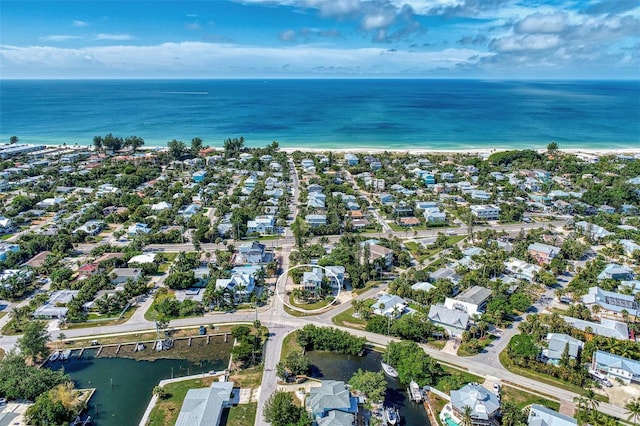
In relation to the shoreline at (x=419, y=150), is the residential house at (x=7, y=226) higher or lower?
Result: lower

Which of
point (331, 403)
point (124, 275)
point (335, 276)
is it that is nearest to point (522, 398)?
point (331, 403)

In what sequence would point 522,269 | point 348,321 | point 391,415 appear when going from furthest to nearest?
point 522,269, point 348,321, point 391,415

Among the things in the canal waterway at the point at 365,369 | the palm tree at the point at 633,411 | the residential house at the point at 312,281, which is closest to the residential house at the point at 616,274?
the palm tree at the point at 633,411

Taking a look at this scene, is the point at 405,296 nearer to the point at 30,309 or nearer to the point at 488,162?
the point at 30,309

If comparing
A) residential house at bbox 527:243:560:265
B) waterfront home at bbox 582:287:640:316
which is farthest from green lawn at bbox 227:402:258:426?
residential house at bbox 527:243:560:265

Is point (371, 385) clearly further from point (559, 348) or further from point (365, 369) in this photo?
point (559, 348)

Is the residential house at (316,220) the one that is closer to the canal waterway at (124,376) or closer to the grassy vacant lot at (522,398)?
the canal waterway at (124,376)

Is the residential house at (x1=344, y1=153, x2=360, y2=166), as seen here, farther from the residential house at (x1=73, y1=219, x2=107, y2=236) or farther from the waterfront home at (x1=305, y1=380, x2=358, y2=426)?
the waterfront home at (x1=305, y1=380, x2=358, y2=426)
